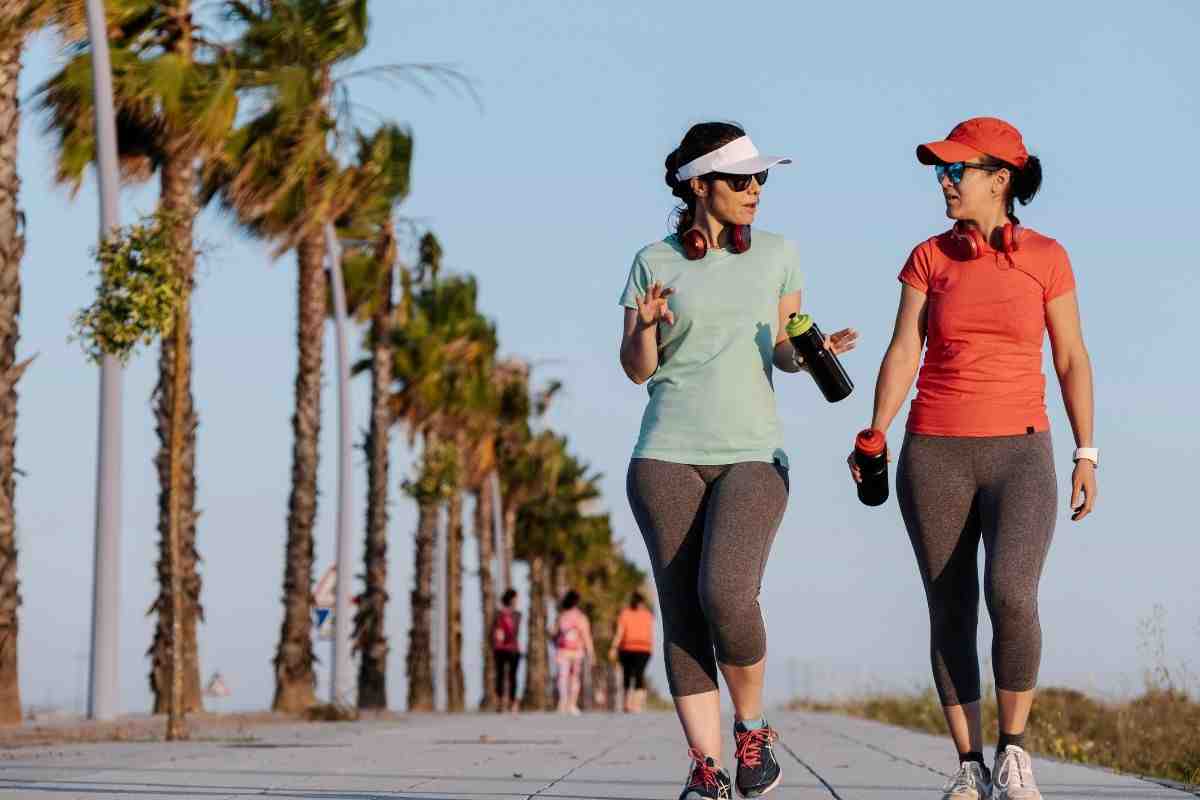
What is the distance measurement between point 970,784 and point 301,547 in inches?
853

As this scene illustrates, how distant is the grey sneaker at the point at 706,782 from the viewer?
6004mm

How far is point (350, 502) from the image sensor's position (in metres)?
31.3

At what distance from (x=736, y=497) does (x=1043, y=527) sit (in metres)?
1.01

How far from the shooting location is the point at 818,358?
20.1 ft

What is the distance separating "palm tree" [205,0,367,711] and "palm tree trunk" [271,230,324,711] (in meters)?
0.01

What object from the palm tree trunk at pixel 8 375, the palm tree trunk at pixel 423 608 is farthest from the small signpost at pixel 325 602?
the palm tree trunk at pixel 8 375

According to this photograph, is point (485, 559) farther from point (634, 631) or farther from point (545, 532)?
point (634, 631)

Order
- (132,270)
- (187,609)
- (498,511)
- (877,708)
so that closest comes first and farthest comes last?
(132,270) → (187,609) → (877,708) → (498,511)

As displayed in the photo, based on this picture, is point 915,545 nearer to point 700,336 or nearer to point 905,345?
point 905,345

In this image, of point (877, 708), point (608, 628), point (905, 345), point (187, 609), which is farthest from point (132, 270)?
point (608, 628)

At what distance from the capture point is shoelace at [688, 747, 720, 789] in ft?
19.7

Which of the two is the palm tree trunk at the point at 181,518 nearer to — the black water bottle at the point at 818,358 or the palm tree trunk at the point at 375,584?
the palm tree trunk at the point at 375,584

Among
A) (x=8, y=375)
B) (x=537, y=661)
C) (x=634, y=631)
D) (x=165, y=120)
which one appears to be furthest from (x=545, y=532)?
(x=8, y=375)

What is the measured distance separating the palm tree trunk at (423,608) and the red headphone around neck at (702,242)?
33089mm
